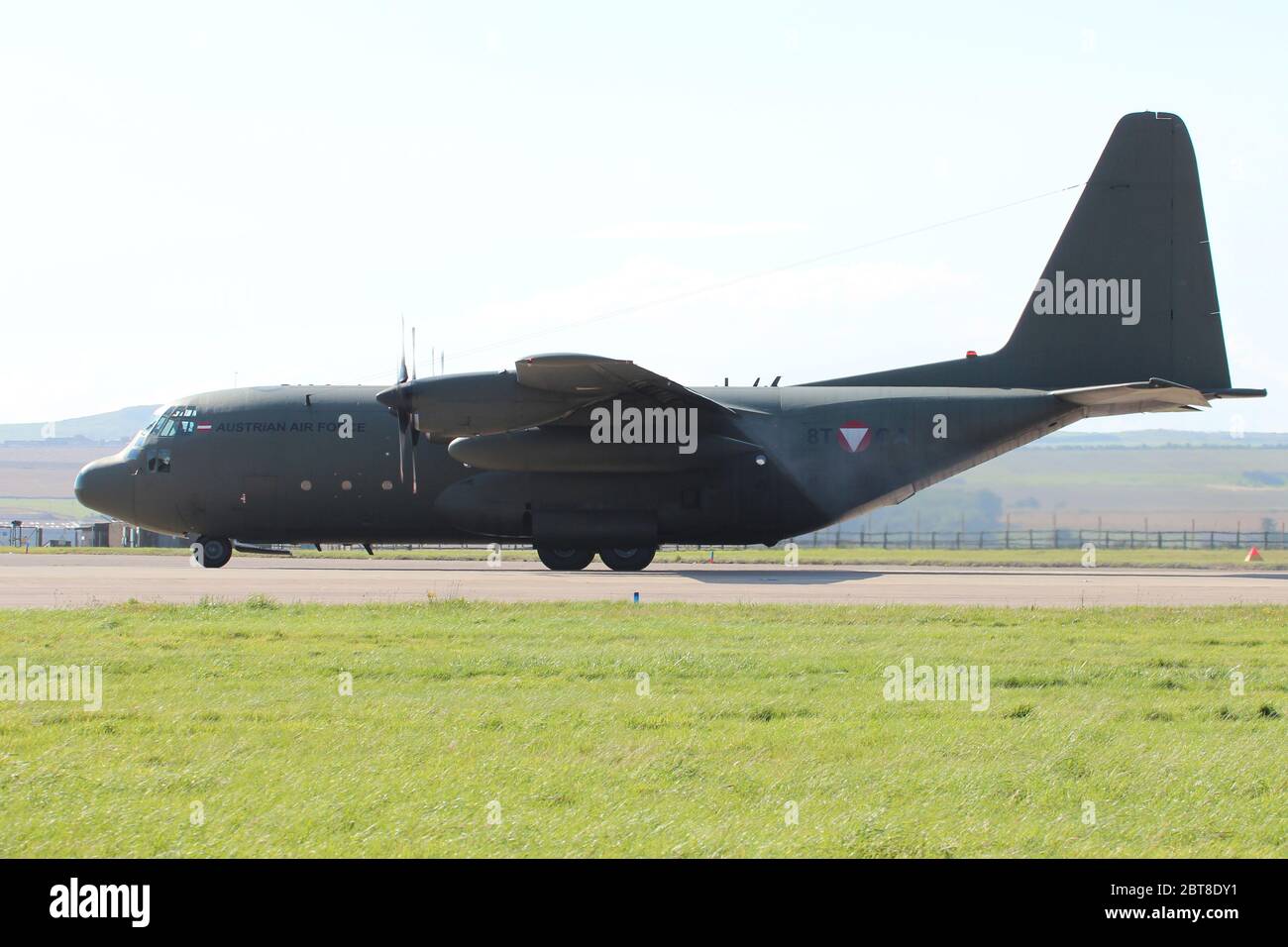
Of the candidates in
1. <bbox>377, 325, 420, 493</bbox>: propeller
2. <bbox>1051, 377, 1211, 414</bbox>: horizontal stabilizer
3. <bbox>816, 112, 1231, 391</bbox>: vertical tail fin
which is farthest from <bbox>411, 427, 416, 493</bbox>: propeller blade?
<bbox>816, 112, 1231, 391</bbox>: vertical tail fin

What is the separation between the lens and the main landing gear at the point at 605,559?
35562 millimetres

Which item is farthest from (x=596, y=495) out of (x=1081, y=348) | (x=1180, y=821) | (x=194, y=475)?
(x=1180, y=821)

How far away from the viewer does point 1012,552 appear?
5597 centimetres

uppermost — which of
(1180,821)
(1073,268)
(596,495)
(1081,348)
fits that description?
(1073,268)

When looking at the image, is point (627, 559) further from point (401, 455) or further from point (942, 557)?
point (942, 557)

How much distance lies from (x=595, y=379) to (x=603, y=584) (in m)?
5.02

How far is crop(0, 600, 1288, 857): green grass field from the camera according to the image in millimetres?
8422

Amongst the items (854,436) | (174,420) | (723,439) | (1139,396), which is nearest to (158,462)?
(174,420)

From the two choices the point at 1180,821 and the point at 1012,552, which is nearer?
the point at 1180,821

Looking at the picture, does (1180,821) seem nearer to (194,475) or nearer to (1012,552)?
(194,475)

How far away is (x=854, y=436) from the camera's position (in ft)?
114

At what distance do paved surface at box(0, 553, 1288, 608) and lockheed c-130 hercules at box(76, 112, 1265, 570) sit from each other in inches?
59.9
